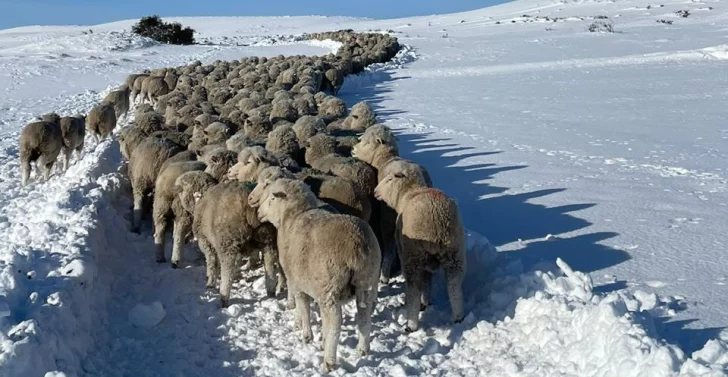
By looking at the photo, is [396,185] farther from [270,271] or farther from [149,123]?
[149,123]

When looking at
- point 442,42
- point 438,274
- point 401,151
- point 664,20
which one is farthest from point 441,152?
point 664,20

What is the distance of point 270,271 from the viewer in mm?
6629

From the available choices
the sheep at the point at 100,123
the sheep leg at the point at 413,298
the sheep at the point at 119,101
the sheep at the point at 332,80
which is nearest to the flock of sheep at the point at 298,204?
the sheep leg at the point at 413,298

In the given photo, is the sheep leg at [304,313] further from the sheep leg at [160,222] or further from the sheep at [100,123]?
the sheep at [100,123]

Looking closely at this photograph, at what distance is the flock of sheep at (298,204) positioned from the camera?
202 inches

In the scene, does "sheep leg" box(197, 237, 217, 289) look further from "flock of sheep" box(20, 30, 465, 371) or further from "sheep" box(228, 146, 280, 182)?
"sheep" box(228, 146, 280, 182)

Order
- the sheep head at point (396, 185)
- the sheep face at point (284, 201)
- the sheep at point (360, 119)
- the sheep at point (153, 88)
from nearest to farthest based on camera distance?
the sheep face at point (284, 201)
the sheep head at point (396, 185)
the sheep at point (360, 119)
the sheep at point (153, 88)

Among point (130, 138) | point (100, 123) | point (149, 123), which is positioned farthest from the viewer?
point (100, 123)

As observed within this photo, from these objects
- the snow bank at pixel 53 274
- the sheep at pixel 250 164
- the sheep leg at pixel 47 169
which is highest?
the sheep at pixel 250 164

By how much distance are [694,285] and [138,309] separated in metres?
4.75

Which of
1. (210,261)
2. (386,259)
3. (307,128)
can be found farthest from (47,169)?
(386,259)

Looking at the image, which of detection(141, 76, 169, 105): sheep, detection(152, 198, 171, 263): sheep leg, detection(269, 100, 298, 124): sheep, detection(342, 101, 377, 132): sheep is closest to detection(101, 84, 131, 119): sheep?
detection(141, 76, 169, 105): sheep

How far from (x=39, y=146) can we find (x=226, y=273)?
589 centimetres

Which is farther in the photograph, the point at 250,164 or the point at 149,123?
the point at 149,123
